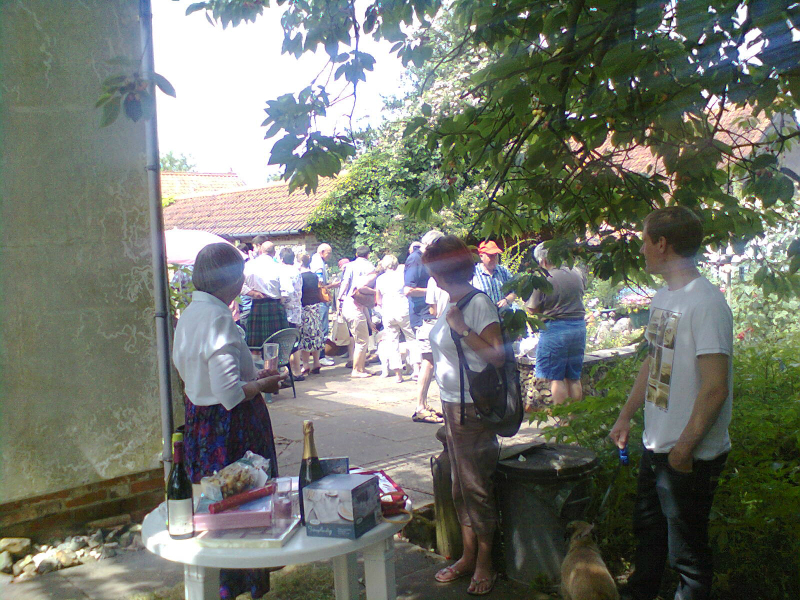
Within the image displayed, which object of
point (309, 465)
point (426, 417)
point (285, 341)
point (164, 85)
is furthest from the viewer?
point (285, 341)

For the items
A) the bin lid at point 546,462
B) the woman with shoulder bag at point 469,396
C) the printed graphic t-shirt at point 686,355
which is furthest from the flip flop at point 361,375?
the printed graphic t-shirt at point 686,355

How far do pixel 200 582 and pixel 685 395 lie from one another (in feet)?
6.61

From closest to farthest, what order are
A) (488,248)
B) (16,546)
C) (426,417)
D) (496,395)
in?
(496,395)
(16,546)
(488,248)
(426,417)

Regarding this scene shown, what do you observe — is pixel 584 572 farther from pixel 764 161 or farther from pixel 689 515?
pixel 764 161

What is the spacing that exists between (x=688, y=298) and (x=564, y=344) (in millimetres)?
3582

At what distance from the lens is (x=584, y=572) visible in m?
3.00

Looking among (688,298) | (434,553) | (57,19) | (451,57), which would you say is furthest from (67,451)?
(688,298)

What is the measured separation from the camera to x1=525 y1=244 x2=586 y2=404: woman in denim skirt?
616 cm

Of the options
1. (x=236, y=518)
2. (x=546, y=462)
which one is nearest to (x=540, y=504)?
(x=546, y=462)

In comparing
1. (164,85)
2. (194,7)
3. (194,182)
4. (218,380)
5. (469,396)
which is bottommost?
(469,396)

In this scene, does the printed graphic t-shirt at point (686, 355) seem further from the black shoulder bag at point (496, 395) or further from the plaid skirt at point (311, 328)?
the plaid skirt at point (311, 328)

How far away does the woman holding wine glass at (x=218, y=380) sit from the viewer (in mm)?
3002

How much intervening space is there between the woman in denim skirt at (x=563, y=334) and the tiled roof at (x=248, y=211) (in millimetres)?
12053

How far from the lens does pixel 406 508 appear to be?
8.98ft
